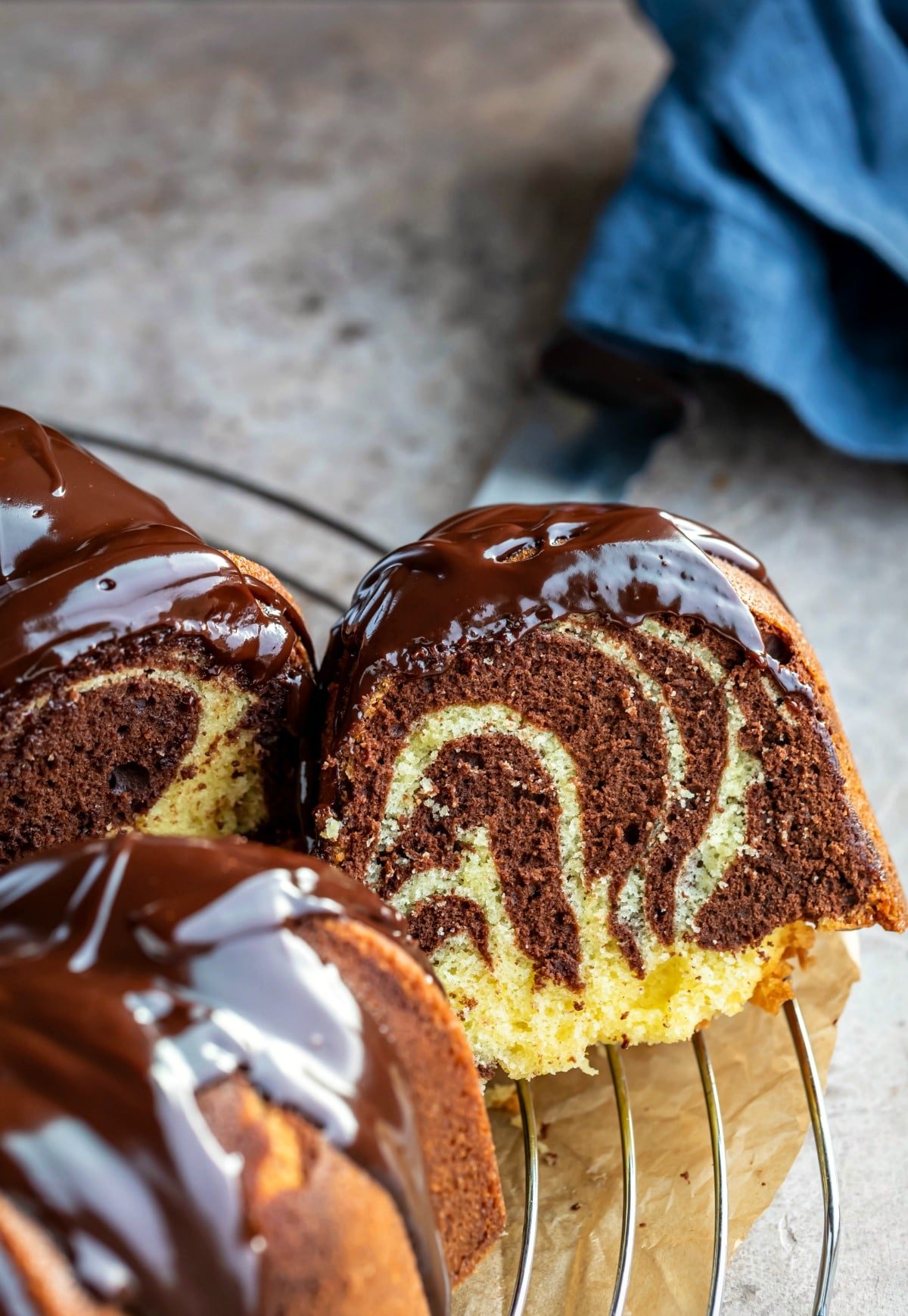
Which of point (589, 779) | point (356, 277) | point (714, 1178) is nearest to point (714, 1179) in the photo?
point (714, 1178)

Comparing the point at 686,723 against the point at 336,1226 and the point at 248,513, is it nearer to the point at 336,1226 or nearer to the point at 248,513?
the point at 336,1226

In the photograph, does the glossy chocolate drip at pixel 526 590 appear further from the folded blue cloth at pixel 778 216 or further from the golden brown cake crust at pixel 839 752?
the folded blue cloth at pixel 778 216

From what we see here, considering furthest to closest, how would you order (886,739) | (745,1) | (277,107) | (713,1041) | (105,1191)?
(277,107) < (745,1) < (886,739) < (713,1041) < (105,1191)

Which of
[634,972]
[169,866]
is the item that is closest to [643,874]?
[634,972]

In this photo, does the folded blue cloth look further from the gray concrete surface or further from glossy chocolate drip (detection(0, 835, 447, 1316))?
glossy chocolate drip (detection(0, 835, 447, 1316))

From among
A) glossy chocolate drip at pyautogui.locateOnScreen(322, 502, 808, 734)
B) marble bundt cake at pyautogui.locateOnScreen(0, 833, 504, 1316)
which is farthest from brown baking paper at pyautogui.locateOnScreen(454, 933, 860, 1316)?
glossy chocolate drip at pyautogui.locateOnScreen(322, 502, 808, 734)

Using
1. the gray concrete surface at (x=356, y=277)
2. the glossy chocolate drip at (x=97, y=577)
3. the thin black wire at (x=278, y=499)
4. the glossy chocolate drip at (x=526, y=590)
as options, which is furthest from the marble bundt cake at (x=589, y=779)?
the thin black wire at (x=278, y=499)
